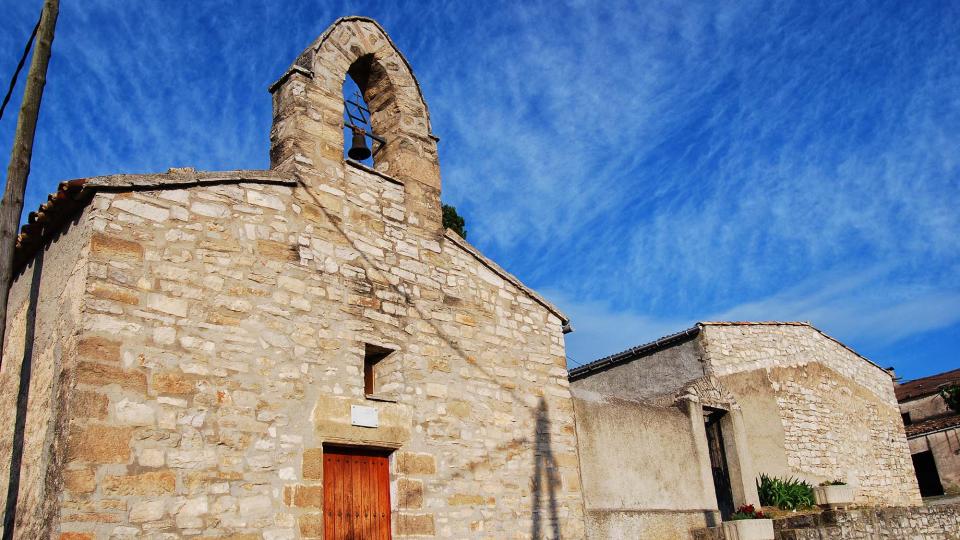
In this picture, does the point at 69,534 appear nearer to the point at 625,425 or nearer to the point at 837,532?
the point at 625,425

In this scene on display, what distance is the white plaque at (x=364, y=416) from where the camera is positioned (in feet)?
21.9

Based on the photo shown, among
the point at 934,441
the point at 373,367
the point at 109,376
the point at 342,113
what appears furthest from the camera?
the point at 934,441

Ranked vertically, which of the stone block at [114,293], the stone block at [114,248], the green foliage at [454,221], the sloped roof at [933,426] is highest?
the green foliage at [454,221]

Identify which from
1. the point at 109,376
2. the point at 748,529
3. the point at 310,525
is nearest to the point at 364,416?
the point at 310,525

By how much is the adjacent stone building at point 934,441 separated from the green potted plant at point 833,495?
1057 centimetres

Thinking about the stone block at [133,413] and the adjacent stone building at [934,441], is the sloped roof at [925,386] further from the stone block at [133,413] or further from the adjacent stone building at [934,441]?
the stone block at [133,413]

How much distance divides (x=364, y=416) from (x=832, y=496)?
943cm

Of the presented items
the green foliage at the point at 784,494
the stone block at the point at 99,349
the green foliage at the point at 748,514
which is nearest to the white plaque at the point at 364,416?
the stone block at the point at 99,349

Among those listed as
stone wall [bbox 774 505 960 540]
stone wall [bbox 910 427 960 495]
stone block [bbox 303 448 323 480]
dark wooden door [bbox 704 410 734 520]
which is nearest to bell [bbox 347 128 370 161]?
stone block [bbox 303 448 323 480]

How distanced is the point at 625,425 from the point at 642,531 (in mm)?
1278

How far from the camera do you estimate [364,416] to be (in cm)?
677

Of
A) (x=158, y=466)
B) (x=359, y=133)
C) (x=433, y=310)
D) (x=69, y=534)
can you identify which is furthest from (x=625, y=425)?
(x=69, y=534)

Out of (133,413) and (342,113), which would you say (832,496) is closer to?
(342,113)

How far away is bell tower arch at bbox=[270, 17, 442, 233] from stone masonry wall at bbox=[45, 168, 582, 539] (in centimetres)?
28
